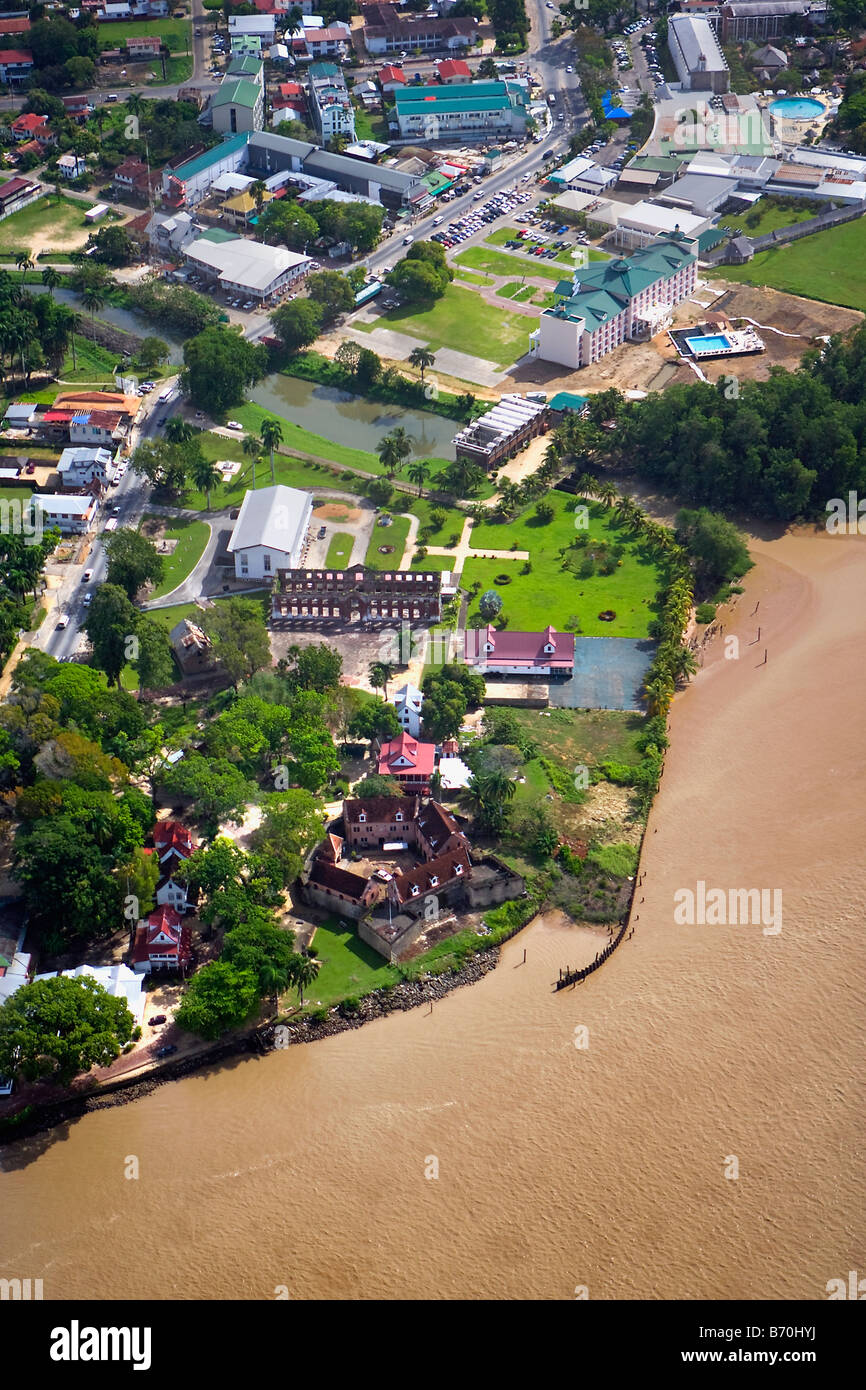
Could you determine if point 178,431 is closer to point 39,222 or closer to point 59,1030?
point 39,222

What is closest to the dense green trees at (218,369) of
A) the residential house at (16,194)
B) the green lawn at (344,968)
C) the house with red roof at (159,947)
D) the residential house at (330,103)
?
the residential house at (16,194)

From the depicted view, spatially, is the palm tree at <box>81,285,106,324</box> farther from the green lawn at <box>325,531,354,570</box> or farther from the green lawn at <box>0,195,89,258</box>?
the green lawn at <box>325,531,354,570</box>

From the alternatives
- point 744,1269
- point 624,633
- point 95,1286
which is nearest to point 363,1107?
point 95,1286

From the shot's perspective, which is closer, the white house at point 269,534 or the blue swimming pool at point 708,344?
the white house at point 269,534

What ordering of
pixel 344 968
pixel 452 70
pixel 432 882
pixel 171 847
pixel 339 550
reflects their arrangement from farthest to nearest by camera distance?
pixel 452 70, pixel 339 550, pixel 171 847, pixel 432 882, pixel 344 968

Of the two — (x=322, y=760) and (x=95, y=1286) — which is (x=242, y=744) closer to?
(x=322, y=760)

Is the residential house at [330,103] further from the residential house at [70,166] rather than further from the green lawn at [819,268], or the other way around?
the green lawn at [819,268]

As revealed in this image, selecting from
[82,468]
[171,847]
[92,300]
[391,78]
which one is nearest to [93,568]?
[82,468]
